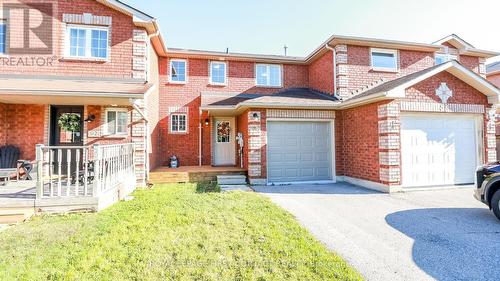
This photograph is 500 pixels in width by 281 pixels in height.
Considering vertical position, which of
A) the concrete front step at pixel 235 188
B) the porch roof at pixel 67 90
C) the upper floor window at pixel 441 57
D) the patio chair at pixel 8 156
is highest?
the upper floor window at pixel 441 57

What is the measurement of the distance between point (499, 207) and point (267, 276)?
17.7 ft

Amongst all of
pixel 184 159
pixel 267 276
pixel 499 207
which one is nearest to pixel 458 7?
pixel 499 207

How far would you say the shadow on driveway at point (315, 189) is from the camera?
793 cm

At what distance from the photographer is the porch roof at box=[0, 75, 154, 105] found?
6.66m

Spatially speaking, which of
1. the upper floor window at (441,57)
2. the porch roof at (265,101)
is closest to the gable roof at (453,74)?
the porch roof at (265,101)

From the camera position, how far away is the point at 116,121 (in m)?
8.82

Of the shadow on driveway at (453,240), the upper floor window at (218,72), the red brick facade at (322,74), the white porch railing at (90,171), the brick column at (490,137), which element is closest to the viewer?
the shadow on driveway at (453,240)

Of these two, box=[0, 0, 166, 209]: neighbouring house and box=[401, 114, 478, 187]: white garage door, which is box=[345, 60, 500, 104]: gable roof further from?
box=[0, 0, 166, 209]: neighbouring house

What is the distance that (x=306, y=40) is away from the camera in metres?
14.8

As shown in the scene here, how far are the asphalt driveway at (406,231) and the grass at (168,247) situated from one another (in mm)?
510

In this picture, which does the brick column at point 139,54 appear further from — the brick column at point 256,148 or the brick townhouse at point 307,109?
the brick column at point 256,148

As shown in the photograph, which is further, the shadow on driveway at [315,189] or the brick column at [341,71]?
the brick column at [341,71]

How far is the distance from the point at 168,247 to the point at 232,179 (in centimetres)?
578

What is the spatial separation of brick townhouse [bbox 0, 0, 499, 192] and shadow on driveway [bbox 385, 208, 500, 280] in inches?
93.9
